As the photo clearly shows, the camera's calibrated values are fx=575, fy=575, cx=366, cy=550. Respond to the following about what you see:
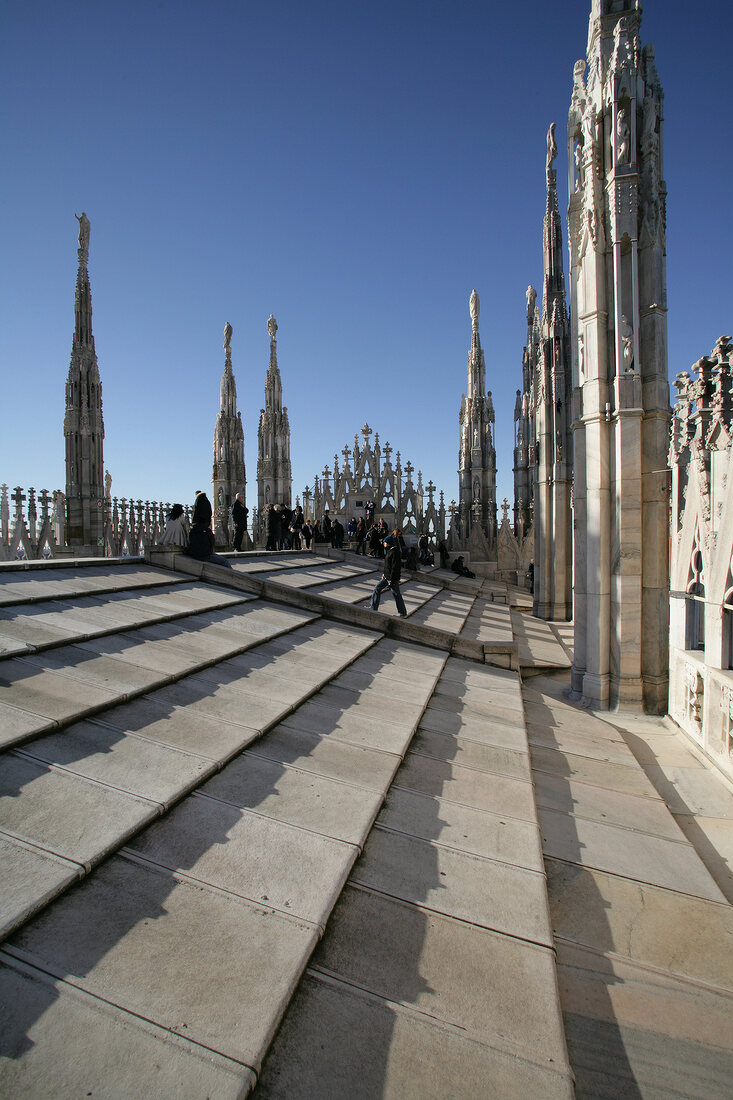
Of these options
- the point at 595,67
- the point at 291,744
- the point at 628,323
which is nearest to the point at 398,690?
the point at 291,744

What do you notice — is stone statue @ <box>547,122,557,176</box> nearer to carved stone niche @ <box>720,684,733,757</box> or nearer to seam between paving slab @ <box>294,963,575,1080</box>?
carved stone niche @ <box>720,684,733,757</box>

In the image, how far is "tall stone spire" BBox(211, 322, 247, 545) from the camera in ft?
95.9

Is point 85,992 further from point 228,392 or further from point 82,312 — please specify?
point 228,392

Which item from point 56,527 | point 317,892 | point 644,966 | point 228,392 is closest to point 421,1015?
point 317,892

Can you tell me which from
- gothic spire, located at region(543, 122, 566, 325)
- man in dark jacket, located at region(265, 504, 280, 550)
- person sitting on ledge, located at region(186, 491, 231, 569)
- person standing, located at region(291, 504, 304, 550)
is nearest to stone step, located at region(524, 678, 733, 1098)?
person sitting on ledge, located at region(186, 491, 231, 569)

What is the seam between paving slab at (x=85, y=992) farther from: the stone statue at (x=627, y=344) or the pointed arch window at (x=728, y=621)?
the stone statue at (x=627, y=344)

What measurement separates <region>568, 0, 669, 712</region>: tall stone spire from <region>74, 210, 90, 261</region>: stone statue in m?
19.4

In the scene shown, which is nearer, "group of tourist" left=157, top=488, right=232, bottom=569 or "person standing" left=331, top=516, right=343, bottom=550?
"group of tourist" left=157, top=488, right=232, bottom=569

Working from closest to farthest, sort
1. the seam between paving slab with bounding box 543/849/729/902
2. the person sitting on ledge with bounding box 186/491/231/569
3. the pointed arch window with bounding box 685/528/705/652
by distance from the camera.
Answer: the seam between paving slab with bounding box 543/849/729/902 → the pointed arch window with bounding box 685/528/705/652 → the person sitting on ledge with bounding box 186/491/231/569

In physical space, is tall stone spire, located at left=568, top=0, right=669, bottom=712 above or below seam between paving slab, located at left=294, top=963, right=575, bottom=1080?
above

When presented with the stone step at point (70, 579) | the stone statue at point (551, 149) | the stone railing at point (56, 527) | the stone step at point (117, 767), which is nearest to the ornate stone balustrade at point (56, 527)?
the stone railing at point (56, 527)

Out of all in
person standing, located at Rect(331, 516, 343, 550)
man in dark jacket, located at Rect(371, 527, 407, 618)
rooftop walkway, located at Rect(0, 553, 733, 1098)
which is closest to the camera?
rooftop walkway, located at Rect(0, 553, 733, 1098)

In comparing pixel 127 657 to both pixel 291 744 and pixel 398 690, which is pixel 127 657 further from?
pixel 398 690

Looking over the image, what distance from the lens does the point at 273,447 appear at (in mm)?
30016
